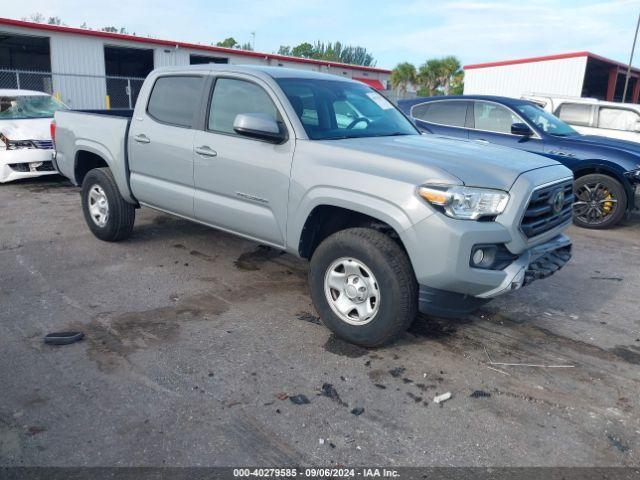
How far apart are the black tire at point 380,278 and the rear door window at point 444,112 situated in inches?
231

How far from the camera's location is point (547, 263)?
3820 mm

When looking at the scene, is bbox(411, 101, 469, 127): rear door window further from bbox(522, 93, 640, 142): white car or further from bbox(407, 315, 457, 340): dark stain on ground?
bbox(407, 315, 457, 340): dark stain on ground

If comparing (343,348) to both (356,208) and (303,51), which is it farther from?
(303,51)

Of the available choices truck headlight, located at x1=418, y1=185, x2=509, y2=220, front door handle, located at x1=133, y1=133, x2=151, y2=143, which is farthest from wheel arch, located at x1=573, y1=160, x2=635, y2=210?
front door handle, located at x1=133, y1=133, x2=151, y2=143

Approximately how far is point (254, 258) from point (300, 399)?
9.13ft

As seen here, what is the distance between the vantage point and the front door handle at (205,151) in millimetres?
4578

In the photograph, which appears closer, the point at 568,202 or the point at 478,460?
the point at 478,460

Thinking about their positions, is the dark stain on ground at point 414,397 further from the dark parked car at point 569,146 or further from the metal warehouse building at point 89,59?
the metal warehouse building at point 89,59

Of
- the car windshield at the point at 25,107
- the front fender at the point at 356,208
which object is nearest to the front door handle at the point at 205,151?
the front fender at the point at 356,208

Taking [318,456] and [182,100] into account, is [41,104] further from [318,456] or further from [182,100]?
[318,456]

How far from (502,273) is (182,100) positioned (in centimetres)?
328

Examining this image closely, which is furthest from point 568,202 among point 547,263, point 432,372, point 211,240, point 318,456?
point 211,240

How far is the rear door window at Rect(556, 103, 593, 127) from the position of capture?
10.6 metres

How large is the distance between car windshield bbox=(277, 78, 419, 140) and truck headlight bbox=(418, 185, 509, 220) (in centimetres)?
116
